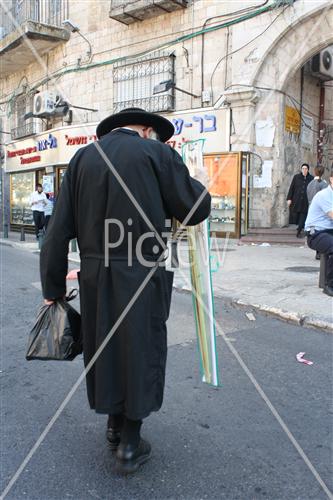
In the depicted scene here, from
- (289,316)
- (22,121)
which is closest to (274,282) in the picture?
(289,316)

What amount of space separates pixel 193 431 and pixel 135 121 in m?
1.90

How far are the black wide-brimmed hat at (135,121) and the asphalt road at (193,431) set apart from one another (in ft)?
5.95

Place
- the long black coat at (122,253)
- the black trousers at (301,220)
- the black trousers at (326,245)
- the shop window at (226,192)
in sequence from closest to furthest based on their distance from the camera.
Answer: the long black coat at (122,253) → the black trousers at (326,245) → the black trousers at (301,220) → the shop window at (226,192)

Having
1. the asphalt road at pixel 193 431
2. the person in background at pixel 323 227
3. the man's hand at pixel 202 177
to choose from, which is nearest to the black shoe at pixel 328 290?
the person in background at pixel 323 227

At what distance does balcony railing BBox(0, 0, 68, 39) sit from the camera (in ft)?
58.3

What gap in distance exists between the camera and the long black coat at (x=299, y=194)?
12141 mm

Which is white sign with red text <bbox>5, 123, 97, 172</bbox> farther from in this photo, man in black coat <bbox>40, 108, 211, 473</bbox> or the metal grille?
man in black coat <bbox>40, 108, 211, 473</bbox>

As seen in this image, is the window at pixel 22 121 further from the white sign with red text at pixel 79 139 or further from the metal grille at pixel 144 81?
the metal grille at pixel 144 81

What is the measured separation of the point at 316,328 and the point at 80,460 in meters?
3.48

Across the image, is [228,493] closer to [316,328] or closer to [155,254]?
[155,254]

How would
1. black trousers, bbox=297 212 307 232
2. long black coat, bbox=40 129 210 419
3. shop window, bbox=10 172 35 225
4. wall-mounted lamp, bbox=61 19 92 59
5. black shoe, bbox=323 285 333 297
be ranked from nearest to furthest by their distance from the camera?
long black coat, bbox=40 129 210 419 → black shoe, bbox=323 285 333 297 → black trousers, bbox=297 212 307 232 → wall-mounted lamp, bbox=61 19 92 59 → shop window, bbox=10 172 35 225

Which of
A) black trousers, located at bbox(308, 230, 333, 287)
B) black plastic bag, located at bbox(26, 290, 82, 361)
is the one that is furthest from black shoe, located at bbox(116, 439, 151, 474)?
black trousers, located at bbox(308, 230, 333, 287)

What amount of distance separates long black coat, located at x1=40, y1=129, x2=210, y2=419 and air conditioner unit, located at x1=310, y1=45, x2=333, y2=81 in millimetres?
13321

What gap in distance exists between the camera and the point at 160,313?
245 cm
